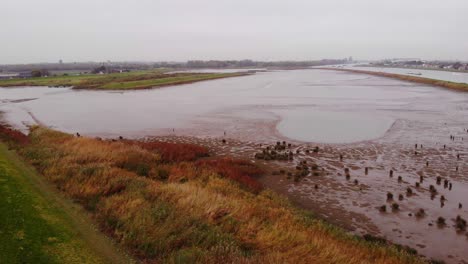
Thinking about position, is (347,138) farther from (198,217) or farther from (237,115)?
(198,217)

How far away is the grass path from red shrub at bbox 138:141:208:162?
7793 mm

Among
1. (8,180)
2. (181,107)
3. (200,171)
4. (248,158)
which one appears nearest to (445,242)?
(200,171)

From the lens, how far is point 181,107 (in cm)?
4103

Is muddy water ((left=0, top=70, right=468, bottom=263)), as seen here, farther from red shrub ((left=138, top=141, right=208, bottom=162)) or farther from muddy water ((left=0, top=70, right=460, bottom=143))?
red shrub ((left=138, top=141, right=208, bottom=162))

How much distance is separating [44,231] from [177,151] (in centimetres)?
1172

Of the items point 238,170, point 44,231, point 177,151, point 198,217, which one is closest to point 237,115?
point 177,151

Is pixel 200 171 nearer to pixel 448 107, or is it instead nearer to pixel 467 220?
pixel 467 220

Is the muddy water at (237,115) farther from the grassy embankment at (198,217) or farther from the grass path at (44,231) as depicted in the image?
the grass path at (44,231)

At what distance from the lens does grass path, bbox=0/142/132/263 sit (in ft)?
22.1

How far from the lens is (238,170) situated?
53.0 ft

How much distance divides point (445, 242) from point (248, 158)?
10.6 metres

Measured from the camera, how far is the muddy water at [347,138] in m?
12.0

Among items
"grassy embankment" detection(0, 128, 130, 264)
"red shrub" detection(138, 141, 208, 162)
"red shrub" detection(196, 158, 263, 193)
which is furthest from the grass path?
"red shrub" detection(138, 141, 208, 162)

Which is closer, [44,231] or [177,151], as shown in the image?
[44,231]
